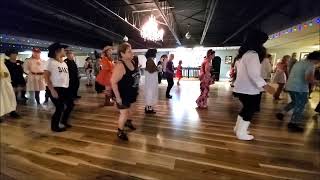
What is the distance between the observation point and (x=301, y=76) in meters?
3.10

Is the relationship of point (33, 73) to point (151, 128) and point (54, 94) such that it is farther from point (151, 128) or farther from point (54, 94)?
point (151, 128)

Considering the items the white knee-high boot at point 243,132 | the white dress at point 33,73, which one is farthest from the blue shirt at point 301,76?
the white dress at point 33,73

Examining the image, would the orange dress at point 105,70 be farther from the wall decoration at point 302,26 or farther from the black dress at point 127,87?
the wall decoration at point 302,26

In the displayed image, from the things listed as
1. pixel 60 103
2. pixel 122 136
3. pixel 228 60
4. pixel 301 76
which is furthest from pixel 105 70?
pixel 228 60

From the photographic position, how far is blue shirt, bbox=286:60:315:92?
3.04 meters

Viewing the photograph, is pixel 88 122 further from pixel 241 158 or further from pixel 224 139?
pixel 241 158

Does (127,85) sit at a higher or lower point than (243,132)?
higher

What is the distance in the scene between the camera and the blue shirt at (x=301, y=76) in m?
3.04

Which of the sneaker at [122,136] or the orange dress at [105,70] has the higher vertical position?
the orange dress at [105,70]

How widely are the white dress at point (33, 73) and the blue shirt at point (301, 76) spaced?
5.64 meters

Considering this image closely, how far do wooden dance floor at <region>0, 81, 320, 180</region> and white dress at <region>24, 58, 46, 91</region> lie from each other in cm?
141

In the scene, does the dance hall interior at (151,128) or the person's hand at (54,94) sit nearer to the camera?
the dance hall interior at (151,128)

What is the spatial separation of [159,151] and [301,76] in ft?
8.49

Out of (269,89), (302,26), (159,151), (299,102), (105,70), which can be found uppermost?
(302,26)
